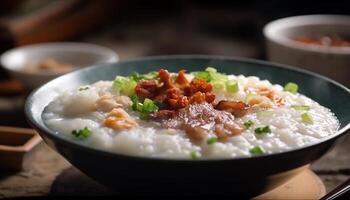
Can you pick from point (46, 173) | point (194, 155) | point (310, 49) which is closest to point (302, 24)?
point (310, 49)

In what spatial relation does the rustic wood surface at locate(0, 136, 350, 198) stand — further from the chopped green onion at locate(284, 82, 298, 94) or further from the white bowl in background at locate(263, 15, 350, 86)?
the white bowl in background at locate(263, 15, 350, 86)

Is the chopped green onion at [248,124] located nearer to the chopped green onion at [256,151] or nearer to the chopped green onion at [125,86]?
the chopped green onion at [256,151]

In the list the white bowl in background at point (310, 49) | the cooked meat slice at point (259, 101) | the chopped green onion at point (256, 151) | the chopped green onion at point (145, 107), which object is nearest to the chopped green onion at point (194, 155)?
the chopped green onion at point (256, 151)

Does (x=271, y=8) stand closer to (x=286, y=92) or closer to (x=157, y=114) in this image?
(x=286, y=92)

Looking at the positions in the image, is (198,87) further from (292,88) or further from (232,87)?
(292,88)

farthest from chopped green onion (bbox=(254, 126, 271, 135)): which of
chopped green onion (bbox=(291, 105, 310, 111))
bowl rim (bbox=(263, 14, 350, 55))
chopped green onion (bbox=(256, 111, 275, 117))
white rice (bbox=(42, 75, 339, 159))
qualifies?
bowl rim (bbox=(263, 14, 350, 55))
